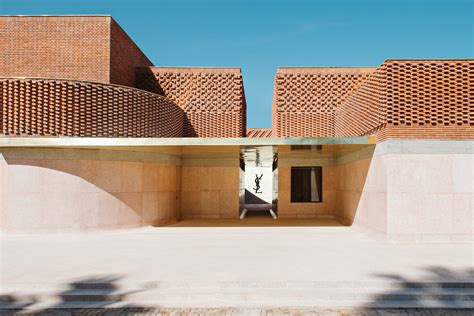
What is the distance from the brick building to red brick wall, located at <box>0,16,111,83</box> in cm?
5

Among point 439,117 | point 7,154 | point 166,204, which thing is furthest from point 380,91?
point 7,154

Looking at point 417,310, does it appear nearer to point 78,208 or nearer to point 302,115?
point 78,208

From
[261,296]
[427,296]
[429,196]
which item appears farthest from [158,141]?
[429,196]

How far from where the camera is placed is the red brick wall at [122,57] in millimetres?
13891

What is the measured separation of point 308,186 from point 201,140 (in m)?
7.44

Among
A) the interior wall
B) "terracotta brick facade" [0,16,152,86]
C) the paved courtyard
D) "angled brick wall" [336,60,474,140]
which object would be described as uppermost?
"terracotta brick facade" [0,16,152,86]

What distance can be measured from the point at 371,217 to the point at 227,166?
713 cm

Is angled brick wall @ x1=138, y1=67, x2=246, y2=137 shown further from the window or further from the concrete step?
the concrete step

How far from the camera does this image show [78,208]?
10.3m

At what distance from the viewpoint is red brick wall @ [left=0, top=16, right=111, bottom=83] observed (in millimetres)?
13578

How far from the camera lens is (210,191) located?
15312 millimetres

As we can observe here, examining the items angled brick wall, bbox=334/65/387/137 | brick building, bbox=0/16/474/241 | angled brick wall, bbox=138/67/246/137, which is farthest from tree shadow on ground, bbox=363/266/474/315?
angled brick wall, bbox=138/67/246/137

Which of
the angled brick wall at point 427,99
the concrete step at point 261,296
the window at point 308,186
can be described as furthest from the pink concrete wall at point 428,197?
the window at point 308,186

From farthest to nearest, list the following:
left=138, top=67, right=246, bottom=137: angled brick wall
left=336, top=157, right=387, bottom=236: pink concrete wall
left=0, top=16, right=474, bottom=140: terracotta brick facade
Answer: left=138, top=67, right=246, bottom=137: angled brick wall → left=336, top=157, right=387, bottom=236: pink concrete wall → left=0, top=16, right=474, bottom=140: terracotta brick facade
